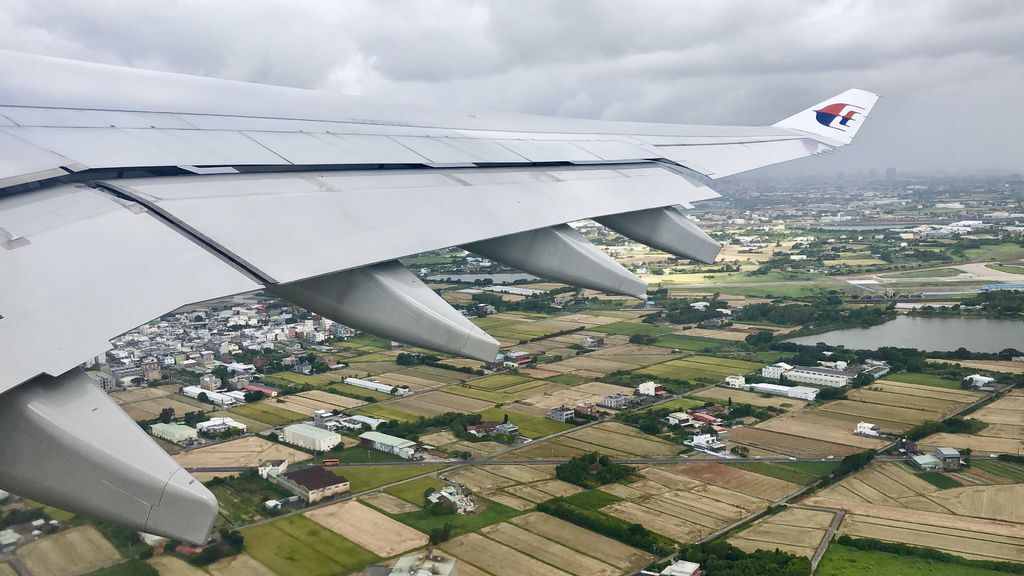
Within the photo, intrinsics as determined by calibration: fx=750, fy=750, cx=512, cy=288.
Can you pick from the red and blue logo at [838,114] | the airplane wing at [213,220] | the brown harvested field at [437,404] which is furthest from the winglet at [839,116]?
the brown harvested field at [437,404]

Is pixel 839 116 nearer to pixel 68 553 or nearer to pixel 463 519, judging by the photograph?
pixel 463 519

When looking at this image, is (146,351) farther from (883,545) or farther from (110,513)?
(110,513)

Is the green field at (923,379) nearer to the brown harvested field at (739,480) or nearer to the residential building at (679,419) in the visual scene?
the residential building at (679,419)

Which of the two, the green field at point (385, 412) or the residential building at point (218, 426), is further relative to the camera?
the green field at point (385, 412)

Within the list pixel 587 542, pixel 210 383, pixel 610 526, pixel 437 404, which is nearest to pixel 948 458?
pixel 610 526

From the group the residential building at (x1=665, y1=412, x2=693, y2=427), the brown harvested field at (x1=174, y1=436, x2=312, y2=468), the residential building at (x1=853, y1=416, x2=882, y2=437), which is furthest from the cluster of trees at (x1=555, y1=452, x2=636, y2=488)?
the residential building at (x1=853, y1=416, x2=882, y2=437)

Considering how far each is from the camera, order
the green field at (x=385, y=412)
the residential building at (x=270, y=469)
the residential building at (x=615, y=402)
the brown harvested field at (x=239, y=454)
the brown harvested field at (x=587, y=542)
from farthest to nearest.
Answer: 1. the residential building at (x=615, y=402)
2. the green field at (x=385, y=412)
3. the brown harvested field at (x=239, y=454)
4. the residential building at (x=270, y=469)
5. the brown harvested field at (x=587, y=542)
